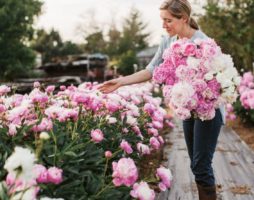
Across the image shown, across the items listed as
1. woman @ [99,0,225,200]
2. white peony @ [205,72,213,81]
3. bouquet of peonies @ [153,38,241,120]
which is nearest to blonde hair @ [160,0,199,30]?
woman @ [99,0,225,200]

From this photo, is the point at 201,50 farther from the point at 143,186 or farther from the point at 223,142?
the point at 223,142

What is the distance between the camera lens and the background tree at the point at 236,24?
15.0 m

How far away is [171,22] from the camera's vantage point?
11.4 feet

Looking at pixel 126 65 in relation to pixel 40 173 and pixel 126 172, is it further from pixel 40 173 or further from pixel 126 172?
pixel 40 173

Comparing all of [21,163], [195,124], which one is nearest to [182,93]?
[195,124]

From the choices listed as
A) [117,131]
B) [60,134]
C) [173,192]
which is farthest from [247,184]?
[60,134]

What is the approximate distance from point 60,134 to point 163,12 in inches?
44.4

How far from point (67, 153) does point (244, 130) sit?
28.8 ft

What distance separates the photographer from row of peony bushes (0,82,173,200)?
203 centimetres

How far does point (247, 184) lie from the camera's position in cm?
541

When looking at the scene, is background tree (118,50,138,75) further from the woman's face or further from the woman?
the woman's face

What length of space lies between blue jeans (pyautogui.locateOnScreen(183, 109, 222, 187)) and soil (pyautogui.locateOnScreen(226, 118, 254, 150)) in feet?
16.9

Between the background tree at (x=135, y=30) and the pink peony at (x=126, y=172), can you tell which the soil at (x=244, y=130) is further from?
the background tree at (x=135, y=30)

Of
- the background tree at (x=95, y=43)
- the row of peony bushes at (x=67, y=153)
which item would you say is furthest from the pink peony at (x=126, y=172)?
the background tree at (x=95, y=43)
